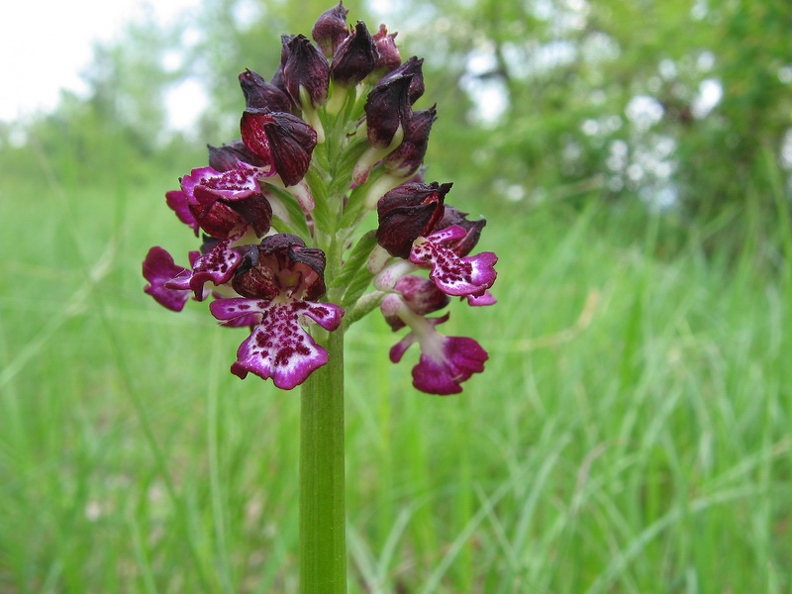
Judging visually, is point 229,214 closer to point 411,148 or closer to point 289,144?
point 289,144

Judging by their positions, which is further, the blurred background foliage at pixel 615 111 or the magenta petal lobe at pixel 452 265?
the blurred background foliage at pixel 615 111

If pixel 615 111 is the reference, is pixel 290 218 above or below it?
below

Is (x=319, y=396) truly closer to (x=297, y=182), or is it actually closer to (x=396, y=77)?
(x=297, y=182)

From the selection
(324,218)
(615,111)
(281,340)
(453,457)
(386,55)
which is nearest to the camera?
(281,340)

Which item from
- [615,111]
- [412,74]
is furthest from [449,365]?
[615,111]

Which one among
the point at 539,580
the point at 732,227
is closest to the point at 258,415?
the point at 539,580

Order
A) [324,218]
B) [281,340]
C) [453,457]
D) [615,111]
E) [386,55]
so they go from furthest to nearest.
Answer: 1. [615,111]
2. [453,457]
3. [386,55]
4. [324,218]
5. [281,340]

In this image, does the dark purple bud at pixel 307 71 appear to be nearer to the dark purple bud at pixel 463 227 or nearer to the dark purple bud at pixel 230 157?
the dark purple bud at pixel 230 157

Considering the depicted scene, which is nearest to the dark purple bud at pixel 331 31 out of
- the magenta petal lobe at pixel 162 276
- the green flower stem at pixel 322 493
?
the magenta petal lobe at pixel 162 276
